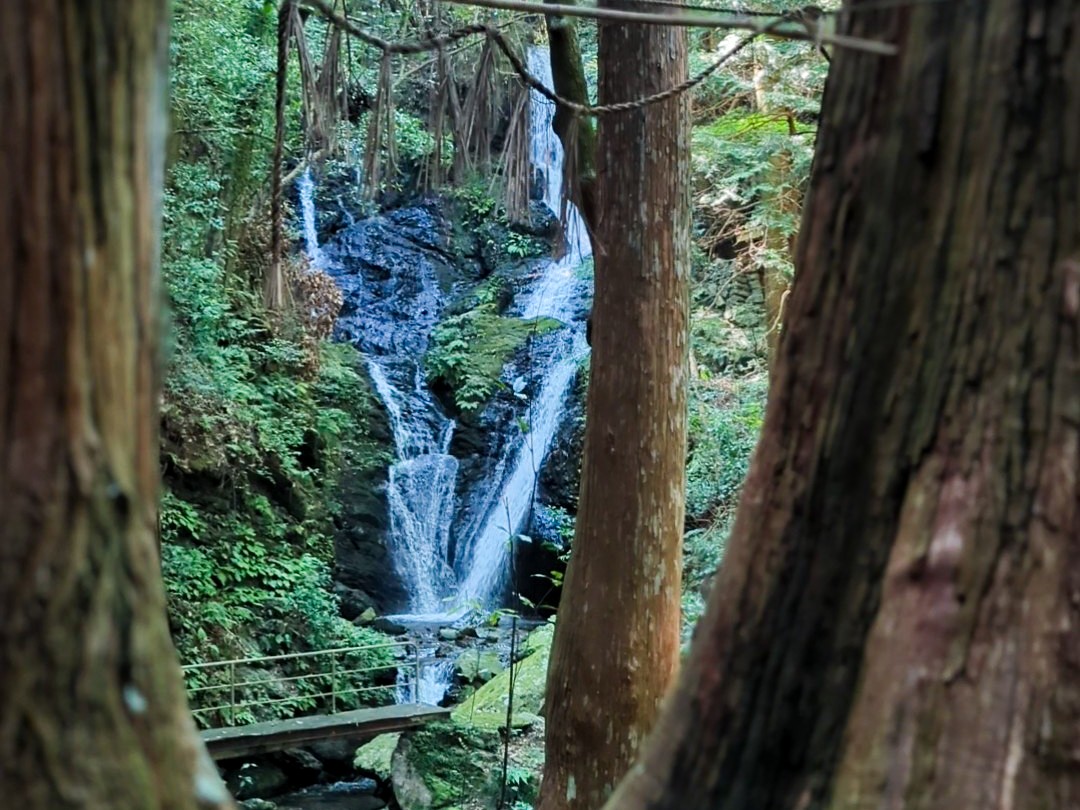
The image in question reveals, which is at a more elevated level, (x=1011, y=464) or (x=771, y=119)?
(x=771, y=119)

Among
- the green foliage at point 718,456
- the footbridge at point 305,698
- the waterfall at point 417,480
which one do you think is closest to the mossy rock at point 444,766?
the footbridge at point 305,698

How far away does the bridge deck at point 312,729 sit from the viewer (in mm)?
8195

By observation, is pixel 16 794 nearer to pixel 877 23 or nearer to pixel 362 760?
pixel 877 23

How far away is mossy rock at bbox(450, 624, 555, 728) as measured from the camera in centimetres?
778

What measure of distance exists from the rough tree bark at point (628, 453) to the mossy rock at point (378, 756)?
4583 mm

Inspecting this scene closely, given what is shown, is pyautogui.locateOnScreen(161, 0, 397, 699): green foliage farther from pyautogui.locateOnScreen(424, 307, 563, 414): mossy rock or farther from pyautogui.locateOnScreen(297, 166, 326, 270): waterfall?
pyautogui.locateOnScreen(297, 166, 326, 270): waterfall

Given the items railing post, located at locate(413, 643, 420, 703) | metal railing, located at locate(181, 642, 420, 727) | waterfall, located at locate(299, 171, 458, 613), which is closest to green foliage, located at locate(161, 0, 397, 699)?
metal railing, located at locate(181, 642, 420, 727)

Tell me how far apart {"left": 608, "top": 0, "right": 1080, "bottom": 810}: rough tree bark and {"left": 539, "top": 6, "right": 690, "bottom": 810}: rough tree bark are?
2801mm

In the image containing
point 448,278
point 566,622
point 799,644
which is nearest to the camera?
point 799,644

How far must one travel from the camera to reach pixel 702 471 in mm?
10125

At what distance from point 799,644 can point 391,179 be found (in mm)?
3760

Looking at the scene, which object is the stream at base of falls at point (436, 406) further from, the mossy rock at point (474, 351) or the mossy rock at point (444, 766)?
the mossy rock at point (444, 766)

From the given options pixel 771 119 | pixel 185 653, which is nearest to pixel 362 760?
pixel 185 653

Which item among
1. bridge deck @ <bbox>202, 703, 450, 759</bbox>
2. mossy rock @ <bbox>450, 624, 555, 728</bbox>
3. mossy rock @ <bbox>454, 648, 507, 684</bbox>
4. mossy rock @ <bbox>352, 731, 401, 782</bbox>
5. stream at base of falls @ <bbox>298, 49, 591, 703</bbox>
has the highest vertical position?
stream at base of falls @ <bbox>298, 49, 591, 703</bbox>
